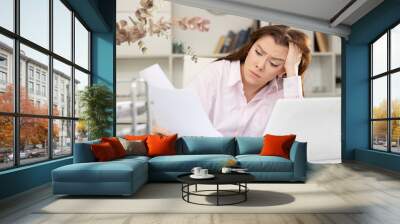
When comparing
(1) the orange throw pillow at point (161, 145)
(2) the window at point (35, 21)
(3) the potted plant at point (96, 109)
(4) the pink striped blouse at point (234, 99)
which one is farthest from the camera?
(4) the pink striped blouse at point (234, 99)

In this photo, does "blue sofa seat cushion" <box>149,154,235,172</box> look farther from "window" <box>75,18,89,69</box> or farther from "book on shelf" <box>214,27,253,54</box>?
"book on shelf" <box>214,27,253,54</box>

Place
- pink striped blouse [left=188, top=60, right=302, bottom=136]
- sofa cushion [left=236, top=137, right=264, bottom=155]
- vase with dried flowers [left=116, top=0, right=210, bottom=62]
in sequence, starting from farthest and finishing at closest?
pink striped blouse [left=188, top=60, right=302, bottom=136], vase with dried flowers [left=116, top=0, right=210, bottom=62], sofa cushion [left=236, top=137, right=264, bottom=155]

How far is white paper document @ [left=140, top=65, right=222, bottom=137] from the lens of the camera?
909 cm

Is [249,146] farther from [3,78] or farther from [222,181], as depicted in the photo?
[3,78]

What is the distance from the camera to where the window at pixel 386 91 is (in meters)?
7.77

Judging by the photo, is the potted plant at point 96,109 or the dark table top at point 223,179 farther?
the potted plant at point 96,109

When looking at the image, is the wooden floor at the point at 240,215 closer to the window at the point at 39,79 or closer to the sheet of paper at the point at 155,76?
the window at the point at 39,79

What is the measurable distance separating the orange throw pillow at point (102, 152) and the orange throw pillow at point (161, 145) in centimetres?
97

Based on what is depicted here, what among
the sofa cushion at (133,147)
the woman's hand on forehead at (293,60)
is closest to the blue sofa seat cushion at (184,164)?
the sofa cushion at (133,147)

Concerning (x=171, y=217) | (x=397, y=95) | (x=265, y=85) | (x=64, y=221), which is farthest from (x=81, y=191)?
(x=397, y=95)

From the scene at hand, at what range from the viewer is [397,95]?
7754 mm

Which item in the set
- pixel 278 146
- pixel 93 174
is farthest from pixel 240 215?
pixel 278 146

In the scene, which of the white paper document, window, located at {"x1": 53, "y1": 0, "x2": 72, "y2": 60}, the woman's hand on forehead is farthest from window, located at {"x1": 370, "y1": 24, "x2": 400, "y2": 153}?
window, located at {"x1": 53, "y1": 0, "x2": 72, "y2": 60}

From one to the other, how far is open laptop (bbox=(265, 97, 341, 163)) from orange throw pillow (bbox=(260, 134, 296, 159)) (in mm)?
2670
